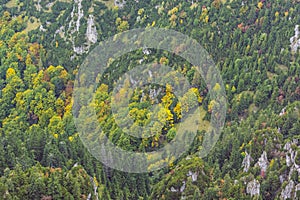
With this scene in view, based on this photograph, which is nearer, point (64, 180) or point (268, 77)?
Answer: point (64, 180)

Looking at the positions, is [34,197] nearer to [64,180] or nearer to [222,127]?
[64,180]

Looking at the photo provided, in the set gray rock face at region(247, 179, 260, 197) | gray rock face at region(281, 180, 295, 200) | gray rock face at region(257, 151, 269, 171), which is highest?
gray rock face at region(257, 151, 269, 171)

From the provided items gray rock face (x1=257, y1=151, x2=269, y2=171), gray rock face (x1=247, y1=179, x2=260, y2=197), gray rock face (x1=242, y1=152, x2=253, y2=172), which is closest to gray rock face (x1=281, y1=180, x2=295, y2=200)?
gray rock face (x1=247, y1=179, x2=260, y2=197)

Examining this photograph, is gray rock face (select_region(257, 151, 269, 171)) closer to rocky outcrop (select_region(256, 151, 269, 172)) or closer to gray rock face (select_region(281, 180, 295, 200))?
rocky outcrop (select_region(256, 151, 269, 172))

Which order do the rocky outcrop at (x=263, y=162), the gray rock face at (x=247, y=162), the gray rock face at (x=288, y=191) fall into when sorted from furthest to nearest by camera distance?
the gray rock face at (x=247, y=162)
the rocky outcrop at (x=263, y=162)
the gray rock face at (x=288, y=191)

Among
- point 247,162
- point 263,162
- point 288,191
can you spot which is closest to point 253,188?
point 288,191

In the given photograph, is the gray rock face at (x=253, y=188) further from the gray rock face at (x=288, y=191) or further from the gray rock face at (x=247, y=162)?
the gray rock face at (x=247, y=162)

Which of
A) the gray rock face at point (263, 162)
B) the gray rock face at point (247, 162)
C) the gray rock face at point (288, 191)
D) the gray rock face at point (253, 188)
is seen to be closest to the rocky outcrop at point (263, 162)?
the gray rock face at point (263, 162)

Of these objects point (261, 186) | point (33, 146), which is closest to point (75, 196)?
point (33, 146)
